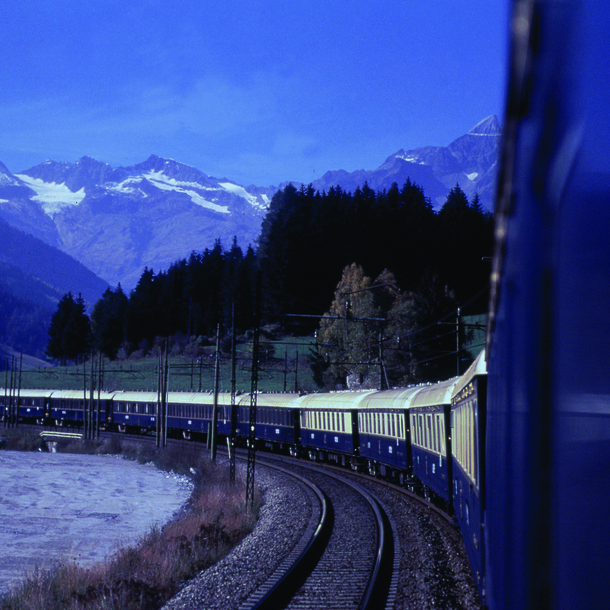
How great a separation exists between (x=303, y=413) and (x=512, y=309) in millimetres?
34281

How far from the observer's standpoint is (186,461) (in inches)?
1537

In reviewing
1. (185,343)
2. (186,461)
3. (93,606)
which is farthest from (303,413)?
(185,343)

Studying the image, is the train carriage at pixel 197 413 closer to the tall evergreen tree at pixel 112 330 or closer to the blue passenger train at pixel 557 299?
the blue passenger train at pixel 557 299

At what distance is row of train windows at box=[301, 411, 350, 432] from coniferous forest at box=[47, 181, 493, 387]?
74.8 ft

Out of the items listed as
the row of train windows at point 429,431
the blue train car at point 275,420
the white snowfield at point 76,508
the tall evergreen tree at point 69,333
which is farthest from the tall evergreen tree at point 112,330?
the row of train windows at point 429,431

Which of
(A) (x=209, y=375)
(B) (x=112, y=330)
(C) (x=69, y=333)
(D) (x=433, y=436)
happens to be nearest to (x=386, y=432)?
(D) (x=433, y=436)

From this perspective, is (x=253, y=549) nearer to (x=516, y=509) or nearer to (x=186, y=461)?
(x=516, y=509)

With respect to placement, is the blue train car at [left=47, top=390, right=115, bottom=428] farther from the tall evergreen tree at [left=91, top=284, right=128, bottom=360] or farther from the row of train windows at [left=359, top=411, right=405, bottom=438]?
the tall evergreen tree at [left=91, top=284, right=128, bottom=360]

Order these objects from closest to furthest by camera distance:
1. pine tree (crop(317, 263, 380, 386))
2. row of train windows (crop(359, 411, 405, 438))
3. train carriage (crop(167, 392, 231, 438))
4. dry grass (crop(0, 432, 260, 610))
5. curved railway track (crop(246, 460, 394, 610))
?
1. curved railway track (crop(246, 460, 394, 610))
2. dry grass (crop(0, 432, 260, 610))
3. row of train windows (crop(359, 411, 405, 438))
4. train carriage (crop(167, 392, 231, 438))
5. pine tree (crop(317, 263, 380, 386))

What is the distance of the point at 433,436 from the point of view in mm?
16438

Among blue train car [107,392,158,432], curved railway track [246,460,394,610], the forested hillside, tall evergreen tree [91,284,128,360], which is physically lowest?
curved railway track [246,460,394,610]

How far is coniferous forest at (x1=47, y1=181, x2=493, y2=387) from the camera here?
207 ft

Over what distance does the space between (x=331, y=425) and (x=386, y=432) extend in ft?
24.5

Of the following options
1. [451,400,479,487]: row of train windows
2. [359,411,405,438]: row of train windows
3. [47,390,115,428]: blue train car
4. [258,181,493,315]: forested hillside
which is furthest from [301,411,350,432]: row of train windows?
[258,181,493,315]: forested hillside
